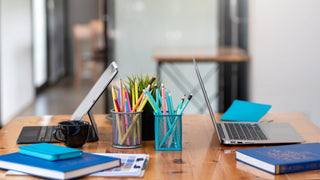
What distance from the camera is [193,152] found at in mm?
1176

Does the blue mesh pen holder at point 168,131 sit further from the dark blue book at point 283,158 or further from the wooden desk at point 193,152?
the dark blue book at point 283,158

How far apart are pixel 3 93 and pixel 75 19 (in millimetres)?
4453

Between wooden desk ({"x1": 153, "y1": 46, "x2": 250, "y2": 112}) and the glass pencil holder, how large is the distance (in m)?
2.37

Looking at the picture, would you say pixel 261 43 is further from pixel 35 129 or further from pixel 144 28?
pixel 35 129

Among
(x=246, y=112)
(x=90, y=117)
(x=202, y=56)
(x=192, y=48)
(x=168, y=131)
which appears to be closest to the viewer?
(x=168, y=131)

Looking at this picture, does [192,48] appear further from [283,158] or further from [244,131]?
[283,158]

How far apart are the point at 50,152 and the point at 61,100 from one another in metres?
5.06

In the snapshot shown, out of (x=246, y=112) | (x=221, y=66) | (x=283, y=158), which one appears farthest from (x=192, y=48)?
(x=283, y=158)

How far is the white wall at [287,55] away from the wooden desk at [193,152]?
3.06 feet

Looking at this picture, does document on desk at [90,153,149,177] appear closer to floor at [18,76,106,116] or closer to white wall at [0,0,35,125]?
white wall at [0,0,35,125]

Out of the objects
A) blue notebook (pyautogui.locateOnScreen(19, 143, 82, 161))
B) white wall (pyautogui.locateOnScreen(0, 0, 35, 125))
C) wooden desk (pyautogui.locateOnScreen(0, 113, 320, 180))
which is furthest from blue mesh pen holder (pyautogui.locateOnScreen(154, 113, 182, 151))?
white wall (pyautogui.locateOnScreen(0, 0, 35, 125))

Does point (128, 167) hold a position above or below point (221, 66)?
above

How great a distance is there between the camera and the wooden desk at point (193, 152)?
0.98 meters

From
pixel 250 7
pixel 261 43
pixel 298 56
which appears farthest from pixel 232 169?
pixel 250 7
